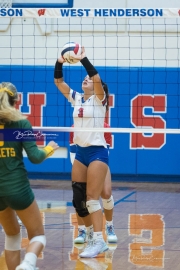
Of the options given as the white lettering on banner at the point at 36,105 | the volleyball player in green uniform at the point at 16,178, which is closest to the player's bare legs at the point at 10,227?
the volleyball player in green uniform at the point at 16,178

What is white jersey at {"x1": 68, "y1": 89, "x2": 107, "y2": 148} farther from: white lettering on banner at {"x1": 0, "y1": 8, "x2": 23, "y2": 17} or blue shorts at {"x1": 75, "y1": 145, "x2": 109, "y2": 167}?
white lettering on banner at {"x1": 0, "y1": 8, "x2": 23, "y2": 17}

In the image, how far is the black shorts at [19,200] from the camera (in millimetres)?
5371

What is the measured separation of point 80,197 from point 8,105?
2.27m

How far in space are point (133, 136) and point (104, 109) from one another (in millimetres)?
6588


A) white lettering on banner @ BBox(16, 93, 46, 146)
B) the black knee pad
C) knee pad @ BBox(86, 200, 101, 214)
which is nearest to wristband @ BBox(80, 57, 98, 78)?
the black knee pad

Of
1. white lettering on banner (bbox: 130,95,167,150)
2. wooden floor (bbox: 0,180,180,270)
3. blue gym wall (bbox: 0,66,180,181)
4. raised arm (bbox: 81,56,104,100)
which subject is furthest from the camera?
blue gym wall (bbox: 0,66,180,181)

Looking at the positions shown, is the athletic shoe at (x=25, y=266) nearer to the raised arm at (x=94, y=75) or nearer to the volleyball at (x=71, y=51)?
the raised arm at (x=94, y=75)

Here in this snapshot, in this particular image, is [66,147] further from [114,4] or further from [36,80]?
[114,4]

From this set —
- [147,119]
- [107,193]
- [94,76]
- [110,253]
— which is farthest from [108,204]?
[147,119]

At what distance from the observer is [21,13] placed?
8836 millimetres

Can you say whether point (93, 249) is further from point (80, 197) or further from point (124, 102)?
point (124, 102)

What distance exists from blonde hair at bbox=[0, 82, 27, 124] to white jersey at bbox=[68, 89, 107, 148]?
68.6 inches

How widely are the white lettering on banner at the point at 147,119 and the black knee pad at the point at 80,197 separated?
6199mm

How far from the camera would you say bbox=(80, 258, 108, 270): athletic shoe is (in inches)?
266
